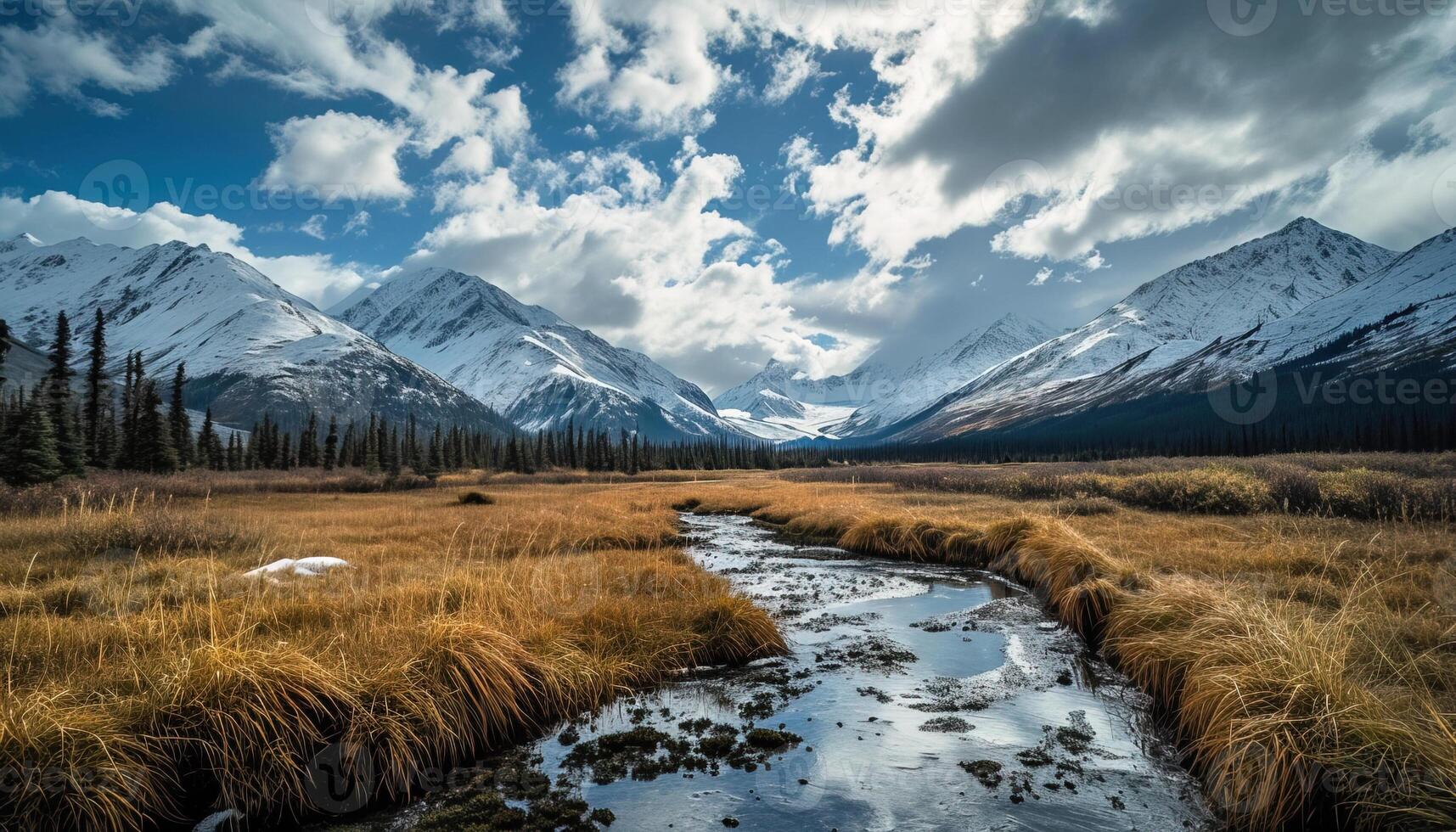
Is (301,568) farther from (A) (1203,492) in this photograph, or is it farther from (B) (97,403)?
(B) (97,403)

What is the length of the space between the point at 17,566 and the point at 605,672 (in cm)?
1292

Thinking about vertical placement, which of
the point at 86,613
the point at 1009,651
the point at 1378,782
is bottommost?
the point at 1009,651

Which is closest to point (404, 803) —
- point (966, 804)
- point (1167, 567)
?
point (966, 804)

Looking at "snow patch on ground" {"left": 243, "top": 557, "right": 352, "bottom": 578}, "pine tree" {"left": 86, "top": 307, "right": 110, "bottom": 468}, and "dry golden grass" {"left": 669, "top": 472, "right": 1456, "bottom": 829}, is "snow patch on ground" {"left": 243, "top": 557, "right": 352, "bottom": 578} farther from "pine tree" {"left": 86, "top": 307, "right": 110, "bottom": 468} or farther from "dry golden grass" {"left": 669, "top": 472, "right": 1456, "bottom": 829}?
"pine tree" {"left": 86, "top": 307, "right": 110, "bottom": 468}

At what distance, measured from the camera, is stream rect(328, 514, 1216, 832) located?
6141mm

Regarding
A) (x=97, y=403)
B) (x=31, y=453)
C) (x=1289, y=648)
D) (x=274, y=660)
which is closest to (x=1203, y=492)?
(x=1289, y=648)

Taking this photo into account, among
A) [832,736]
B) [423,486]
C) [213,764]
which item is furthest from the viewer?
[423,486]

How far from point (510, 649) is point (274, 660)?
2.83 metres

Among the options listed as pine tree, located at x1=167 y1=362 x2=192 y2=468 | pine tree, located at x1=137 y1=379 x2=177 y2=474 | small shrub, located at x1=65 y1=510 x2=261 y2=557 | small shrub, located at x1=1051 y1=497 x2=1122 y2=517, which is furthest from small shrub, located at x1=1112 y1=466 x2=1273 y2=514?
pine tree, located at x1=167 y1=362 x2=192 y2=468

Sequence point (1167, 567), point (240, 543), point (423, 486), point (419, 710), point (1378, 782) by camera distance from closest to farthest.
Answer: point (1378, 782) < point (419, 710) < point (1167, 567) < point (240, 543) < point (423, 486)

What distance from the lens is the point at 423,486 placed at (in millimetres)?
61750

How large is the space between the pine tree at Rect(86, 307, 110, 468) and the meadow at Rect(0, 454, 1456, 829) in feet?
162

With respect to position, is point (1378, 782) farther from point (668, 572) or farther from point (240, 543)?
point (240, 543)

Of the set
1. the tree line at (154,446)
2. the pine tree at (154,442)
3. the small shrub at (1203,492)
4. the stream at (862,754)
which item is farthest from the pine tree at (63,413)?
the small shrub at (1203,492)
